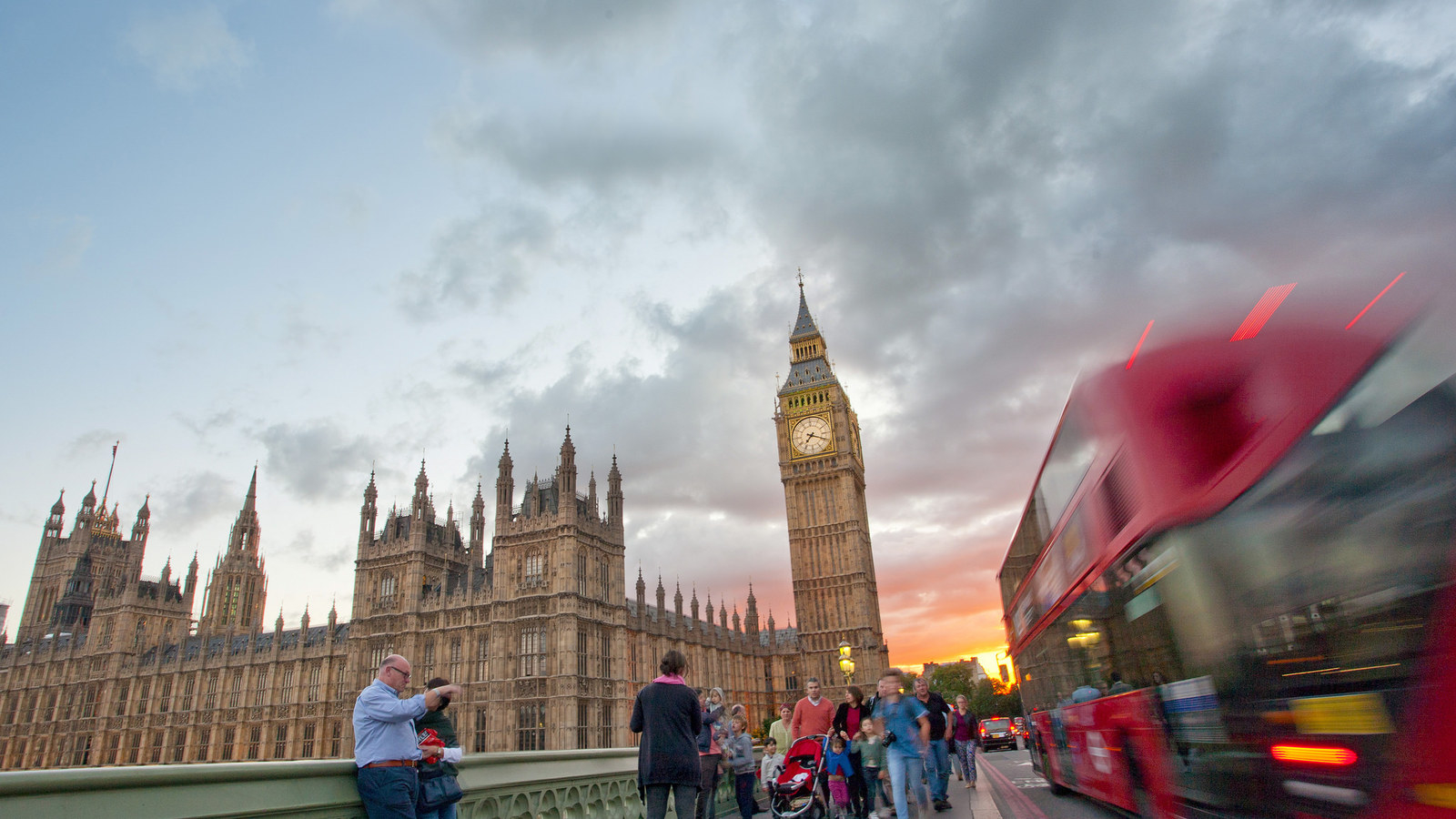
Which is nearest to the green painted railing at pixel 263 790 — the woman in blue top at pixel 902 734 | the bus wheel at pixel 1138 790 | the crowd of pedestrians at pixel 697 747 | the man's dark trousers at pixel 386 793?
the man's dark trousers at pixel 386 793

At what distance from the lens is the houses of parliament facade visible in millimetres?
43031

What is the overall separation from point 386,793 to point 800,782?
5059 millimetres

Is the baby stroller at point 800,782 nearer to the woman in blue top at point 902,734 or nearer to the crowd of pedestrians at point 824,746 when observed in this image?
the crowd of pedestrians at point 824,746

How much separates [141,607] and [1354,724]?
90.4 metres

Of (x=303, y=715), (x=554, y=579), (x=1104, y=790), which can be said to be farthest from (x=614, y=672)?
(x=1104, y=790)

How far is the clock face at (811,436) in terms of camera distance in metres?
67.8

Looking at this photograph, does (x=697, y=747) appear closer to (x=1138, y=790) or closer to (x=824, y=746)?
(x=824, y=746)

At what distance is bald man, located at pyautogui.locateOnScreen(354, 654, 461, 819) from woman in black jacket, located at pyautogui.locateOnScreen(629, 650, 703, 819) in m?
1.73

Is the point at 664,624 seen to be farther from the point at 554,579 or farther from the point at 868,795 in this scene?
the point at 868,795

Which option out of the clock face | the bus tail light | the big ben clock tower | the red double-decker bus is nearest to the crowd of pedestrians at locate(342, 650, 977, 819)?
the red double-decker bus

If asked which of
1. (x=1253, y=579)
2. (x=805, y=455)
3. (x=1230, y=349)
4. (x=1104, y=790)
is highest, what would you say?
(x=805, y=455)

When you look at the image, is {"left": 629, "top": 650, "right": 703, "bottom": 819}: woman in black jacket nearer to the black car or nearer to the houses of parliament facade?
the black car

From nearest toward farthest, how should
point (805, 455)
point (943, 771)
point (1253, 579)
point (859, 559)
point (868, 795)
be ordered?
point (1253, 579) < point (868, 795) < point (943, 771) < point (859, 559) < point (805, 455)

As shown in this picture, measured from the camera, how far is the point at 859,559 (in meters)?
62.4
